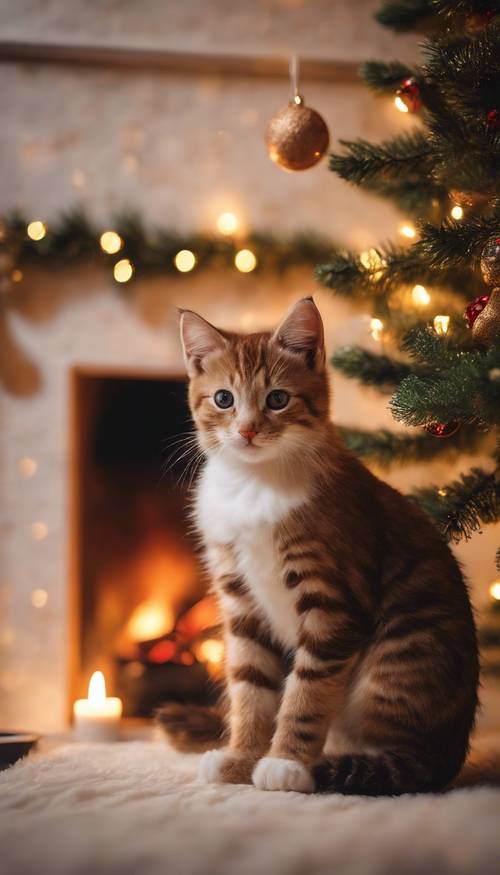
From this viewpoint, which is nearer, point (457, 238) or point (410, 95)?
point (457, 238)

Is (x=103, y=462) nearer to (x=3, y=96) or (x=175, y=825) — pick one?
(x=3, y=96)

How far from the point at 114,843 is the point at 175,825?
0.30 feet

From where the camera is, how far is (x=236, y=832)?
0.88m

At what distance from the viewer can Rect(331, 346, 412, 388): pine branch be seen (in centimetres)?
142

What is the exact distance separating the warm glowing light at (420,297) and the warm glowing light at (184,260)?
30.6 inches

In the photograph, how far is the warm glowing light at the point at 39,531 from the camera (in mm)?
2191

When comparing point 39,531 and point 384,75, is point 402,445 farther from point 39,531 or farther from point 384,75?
point 39,531

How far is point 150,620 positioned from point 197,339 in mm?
1282

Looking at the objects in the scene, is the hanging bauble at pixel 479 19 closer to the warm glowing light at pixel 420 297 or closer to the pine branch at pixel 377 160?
the pine branch at pixel 377 160

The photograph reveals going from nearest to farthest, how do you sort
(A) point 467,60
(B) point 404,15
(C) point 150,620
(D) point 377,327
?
(A) point 467,60 < (B) point 404,15 < (D) point 377,327 < (C) point 150,620

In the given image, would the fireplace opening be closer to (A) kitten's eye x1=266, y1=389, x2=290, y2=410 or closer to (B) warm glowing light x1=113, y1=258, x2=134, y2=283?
(B) warm glowing light x1=113, y1=258, x2=134, y2=283

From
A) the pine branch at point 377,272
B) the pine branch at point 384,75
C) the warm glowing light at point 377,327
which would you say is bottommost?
the pine branch at point 377,272

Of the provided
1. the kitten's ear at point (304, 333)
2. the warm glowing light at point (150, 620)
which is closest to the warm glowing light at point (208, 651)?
the warm glowing light at point (150, 620)

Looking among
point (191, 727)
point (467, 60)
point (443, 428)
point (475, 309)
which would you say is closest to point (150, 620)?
point (191, 727)
